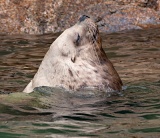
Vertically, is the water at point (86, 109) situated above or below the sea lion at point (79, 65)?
below

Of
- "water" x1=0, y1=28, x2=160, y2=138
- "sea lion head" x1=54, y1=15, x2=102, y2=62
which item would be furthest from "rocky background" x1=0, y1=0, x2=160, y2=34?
"sea lion head" x1=54, y1=15, x2=102, y2=62

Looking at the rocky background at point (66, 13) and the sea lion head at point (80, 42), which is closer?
the sea lion head at point (80, 42)

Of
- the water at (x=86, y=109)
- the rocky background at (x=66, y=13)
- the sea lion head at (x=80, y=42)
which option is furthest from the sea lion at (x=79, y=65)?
the rocky background at (x=66, y=13)

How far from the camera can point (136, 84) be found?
22.0 ft

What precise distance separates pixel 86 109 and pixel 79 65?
952 millimetres

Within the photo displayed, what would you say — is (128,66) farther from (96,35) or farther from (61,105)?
(61,105)

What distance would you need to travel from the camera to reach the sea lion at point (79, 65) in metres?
5.74

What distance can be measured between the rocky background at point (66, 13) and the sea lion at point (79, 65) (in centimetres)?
723

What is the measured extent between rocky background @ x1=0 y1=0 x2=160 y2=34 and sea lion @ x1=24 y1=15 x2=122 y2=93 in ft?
23.7

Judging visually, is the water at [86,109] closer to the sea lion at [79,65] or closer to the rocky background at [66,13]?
the sea lion at [79,65]

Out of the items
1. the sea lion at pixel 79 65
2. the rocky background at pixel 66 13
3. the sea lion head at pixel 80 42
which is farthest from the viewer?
the rocky background at pixel 66 13

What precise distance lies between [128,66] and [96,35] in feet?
7.85

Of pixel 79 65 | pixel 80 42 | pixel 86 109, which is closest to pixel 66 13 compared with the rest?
pixel 80 42

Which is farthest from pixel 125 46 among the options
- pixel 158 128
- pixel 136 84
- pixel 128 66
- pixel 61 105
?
pixel 158 128
